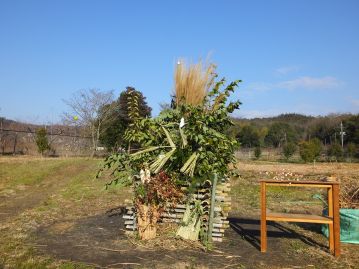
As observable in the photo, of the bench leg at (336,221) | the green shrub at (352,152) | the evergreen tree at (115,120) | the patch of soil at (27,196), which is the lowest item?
the patch of soil at (27,196)

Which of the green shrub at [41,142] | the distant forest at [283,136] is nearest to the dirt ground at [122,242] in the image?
the distant forest at [283,136]

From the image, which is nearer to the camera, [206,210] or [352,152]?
[206,210]

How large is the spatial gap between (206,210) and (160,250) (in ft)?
2.98

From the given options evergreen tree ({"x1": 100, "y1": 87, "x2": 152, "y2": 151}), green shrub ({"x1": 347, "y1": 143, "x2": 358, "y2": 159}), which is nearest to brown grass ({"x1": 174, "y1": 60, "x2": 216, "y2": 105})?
evergreen tree ({"x1": 100, "y1": 87, "x2": 152, "y2": 151})

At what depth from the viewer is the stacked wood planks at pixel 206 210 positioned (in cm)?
518

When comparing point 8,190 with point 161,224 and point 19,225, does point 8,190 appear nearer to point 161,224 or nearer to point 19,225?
point 19,225

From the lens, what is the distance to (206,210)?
17.2ft

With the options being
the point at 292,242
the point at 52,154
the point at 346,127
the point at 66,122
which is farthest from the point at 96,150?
the point at 346,127

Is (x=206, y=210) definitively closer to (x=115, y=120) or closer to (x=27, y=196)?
(x=27, y=196)

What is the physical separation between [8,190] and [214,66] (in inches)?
321

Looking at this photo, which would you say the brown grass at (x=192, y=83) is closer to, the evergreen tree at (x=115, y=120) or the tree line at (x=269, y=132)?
the tree line at (x=269, y=132)

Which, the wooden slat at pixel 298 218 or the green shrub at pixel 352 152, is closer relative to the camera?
the wooden slat at pixel 298 218

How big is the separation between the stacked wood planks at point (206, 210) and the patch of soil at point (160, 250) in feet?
0.66

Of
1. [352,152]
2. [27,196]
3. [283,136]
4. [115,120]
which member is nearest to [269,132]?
[283,136]
